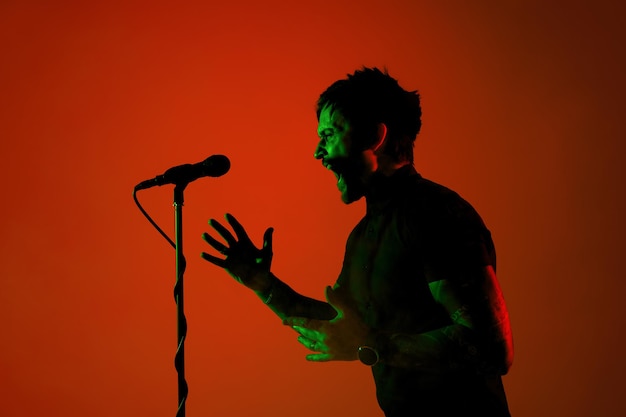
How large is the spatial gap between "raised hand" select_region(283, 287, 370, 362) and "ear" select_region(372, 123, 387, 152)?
1.70 ft

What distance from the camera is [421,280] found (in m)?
1.46

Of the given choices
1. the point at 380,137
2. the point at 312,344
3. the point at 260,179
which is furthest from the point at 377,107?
the point at 260,179

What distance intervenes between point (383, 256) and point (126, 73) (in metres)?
2.10

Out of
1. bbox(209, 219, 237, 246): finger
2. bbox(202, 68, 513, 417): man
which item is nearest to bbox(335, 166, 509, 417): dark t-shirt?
bbox(202, 68, 513, 417): man

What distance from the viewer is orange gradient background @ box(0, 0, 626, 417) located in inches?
111

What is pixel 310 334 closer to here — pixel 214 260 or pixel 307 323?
pixel 307 323

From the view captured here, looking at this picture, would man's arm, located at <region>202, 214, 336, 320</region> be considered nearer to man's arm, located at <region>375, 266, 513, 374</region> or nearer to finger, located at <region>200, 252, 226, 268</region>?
finger, located at <region>200, 252, 226, 268</region>

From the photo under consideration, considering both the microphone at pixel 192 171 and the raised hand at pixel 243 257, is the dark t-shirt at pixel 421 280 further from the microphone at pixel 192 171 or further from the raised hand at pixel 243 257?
the microphone at pixel 192 171

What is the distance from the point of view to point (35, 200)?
3025mm

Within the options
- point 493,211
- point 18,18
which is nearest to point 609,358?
point 493,211

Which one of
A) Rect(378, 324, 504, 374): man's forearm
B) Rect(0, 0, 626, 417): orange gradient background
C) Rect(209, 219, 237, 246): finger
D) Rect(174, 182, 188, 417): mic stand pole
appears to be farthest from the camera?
Rect(0, 0, 626, 417): orange gradient background

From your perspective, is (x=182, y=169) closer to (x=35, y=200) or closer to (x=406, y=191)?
(x=406, y=191)

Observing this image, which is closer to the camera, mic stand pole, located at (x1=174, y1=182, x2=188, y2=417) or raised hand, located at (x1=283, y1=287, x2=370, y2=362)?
raised hand, located at (x1=283, y1=287, x2=370, y2=362)

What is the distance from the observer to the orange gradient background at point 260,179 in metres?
2.83
